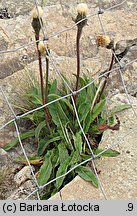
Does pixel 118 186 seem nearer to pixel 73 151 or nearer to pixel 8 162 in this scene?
pixel 73 151

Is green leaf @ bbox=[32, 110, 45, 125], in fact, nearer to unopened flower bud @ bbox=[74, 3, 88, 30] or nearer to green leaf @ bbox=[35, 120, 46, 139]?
green leaf @ bbox=[35, 120, 46, 139]

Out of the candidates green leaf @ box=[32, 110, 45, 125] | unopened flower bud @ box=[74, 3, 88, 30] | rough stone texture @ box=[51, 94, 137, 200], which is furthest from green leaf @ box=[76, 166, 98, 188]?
unopened flower bud @ box=[74, 3, 88, 30]

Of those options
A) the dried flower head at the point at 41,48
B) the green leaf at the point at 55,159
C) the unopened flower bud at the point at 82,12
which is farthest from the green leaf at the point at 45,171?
the unopened flower bud at the point at 82,12

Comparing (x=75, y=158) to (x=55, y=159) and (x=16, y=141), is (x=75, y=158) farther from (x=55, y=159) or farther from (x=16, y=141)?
(x=16, y=141)

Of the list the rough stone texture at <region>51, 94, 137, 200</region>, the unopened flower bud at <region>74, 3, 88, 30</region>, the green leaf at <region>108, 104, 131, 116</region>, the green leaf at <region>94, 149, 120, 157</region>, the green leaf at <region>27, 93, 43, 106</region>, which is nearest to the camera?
the unopened flower bud at <region>74, 3, 88, 30</region>

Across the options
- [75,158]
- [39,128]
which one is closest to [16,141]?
[39,128]

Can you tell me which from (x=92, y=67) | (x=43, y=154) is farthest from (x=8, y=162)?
(x=92, y=67)
